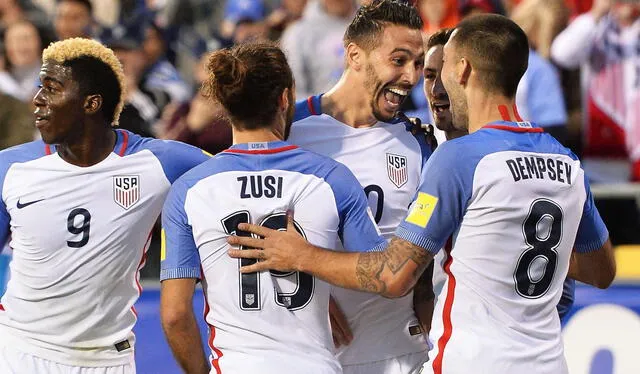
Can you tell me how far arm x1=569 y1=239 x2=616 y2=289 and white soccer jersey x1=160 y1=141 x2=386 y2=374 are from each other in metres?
0.96

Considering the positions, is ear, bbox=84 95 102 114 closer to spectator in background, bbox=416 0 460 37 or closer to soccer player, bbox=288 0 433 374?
soccer player, bbox=288 0 433 374

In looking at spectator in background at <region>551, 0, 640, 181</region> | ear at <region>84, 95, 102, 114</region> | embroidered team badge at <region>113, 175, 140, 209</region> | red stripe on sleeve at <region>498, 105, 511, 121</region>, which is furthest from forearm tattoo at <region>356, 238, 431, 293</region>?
spectator in background at <region>551, 0, 640, 181</region>

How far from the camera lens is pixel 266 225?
14.4 ft

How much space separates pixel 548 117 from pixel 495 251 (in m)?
5.26

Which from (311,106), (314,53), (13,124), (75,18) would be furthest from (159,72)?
(311,106)

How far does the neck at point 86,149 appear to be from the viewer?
197 inches

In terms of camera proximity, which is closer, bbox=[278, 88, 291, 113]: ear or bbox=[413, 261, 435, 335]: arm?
bbox=[278, 88, 291, 113]: ear

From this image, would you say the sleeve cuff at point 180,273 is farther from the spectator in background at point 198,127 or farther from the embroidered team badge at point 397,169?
the spectator in background at point 198,127

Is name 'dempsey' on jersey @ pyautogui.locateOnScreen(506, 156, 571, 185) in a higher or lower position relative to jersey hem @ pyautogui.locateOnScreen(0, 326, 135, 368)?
higher

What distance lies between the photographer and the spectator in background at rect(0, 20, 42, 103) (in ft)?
34.7

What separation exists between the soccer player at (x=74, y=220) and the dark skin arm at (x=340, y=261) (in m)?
0.82

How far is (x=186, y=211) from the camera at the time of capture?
4410 mm

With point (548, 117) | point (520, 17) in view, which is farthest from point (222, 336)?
point (520, 17)

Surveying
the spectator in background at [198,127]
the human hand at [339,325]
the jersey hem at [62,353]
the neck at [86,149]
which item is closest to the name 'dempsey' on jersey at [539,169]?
the human hand at [339,325]
